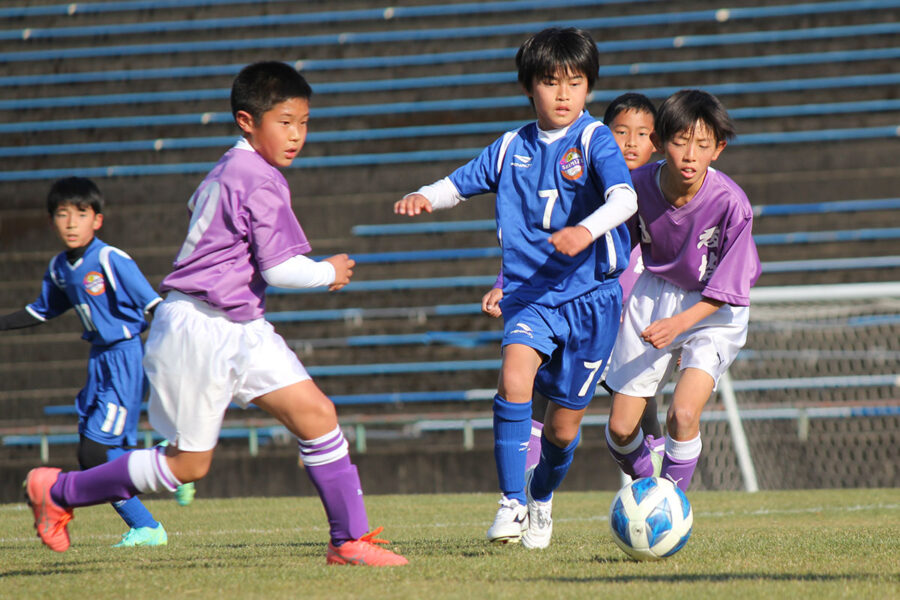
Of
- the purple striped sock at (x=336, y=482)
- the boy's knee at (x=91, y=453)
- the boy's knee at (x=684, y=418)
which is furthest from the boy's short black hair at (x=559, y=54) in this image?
the boy's knee at (x=91, y=453)

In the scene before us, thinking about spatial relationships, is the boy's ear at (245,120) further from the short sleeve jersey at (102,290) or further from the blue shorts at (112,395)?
the blue shorts at (112,395)

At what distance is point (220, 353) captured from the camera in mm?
3363

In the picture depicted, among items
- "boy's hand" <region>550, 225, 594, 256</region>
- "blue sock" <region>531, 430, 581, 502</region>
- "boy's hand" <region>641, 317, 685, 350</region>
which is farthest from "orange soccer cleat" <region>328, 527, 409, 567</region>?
"boy's hand" <region>641, 317, 685, 350</region>

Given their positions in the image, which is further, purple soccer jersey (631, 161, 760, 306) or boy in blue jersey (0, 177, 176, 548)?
boy in blue jersey (0, 177, 176, 548)

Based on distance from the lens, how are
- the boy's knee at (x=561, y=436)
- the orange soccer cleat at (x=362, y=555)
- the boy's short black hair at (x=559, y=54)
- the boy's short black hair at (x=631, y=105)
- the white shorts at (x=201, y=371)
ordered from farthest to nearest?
1. the boy's short black hair at (x=631, y=105)
2. the boy's knee at (x=561, y=436)
3. the boy's short black hair at (x=559, y=54)
4. the orange soccer cleat at (x=362, y=555)
5. the white shorts at (x=201, y=371)

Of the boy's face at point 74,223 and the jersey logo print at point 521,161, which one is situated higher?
the jersey logo print at point 521,161

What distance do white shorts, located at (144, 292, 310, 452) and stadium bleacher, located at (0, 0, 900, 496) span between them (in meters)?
6.77

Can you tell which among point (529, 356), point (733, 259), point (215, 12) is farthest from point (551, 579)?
point (215, 12)

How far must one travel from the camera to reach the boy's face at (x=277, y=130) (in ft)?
11.7

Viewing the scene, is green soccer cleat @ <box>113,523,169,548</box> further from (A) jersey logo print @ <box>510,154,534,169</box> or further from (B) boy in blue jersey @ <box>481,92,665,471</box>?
(A) jersey logo print @ <box>510,154,534,169</box>

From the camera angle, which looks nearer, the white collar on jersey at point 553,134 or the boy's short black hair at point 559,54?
the boy's short black hair at point 559,54

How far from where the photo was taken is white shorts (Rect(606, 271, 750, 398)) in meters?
4.46

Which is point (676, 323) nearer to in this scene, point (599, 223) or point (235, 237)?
point (599, 223)

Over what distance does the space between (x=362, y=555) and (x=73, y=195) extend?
288cm
